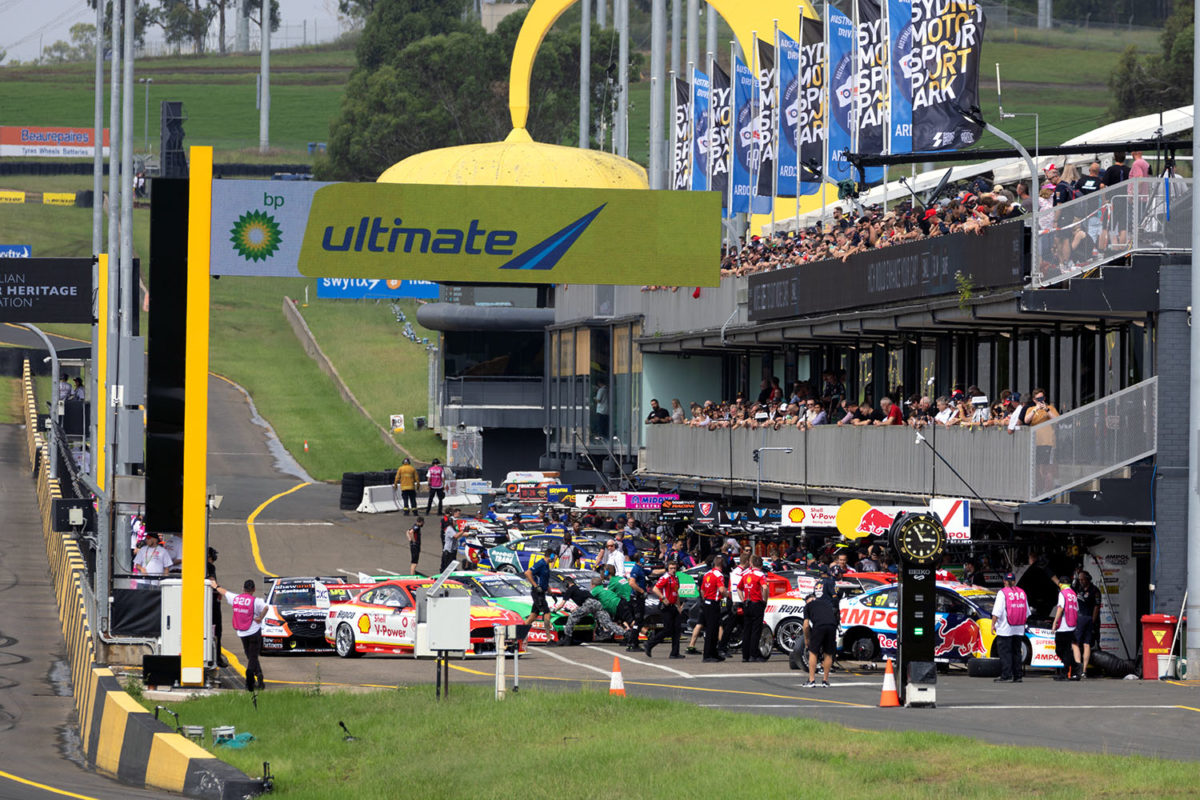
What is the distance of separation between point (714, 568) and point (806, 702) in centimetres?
→ 673

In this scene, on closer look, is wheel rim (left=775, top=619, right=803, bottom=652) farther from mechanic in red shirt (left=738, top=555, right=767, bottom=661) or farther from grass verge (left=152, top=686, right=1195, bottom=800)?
grass verge (left=152, top=686, right=1195, bottom=800)

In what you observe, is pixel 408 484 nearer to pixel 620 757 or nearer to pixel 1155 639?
pixel 1155 639

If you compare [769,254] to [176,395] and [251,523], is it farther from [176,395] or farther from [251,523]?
[176,395]

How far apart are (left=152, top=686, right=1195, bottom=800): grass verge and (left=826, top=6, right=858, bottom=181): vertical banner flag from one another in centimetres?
1982

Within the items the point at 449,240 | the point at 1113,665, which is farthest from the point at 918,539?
the point at 1113,665

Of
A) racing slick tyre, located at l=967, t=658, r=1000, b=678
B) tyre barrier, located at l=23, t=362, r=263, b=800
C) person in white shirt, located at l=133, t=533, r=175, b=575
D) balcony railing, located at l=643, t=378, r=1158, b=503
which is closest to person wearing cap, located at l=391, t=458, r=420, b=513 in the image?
balcony railing, located at l=643, t=378, r=1158, b=503

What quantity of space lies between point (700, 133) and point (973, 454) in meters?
19.4

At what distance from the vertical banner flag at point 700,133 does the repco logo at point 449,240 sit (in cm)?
2376

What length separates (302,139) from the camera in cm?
14962

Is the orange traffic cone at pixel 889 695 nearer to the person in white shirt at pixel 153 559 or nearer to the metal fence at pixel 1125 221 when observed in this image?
the metal fence at pixel 1125 221

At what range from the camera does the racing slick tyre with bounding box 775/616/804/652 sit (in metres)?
27.9

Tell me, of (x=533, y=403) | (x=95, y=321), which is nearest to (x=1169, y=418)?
(x=95, y=321)

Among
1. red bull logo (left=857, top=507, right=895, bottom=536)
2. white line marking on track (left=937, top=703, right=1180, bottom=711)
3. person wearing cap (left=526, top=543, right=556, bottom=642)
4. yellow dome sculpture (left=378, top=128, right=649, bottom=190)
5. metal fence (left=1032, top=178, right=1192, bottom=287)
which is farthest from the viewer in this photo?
yellow dome sculpture (left=378, top=128, right=649, bottom=190)

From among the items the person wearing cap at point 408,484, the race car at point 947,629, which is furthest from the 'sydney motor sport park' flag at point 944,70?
the person wearing cap at point 408,484
